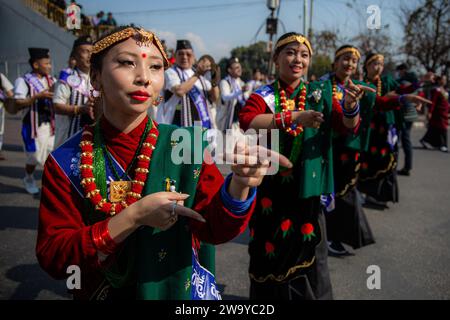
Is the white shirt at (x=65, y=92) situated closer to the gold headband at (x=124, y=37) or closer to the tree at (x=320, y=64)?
the gold headband at (x=124, y=37)

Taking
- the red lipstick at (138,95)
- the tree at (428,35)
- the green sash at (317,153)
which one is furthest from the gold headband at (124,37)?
the tree at (428,35)

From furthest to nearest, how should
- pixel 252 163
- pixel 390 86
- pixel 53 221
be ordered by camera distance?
1. pixel 390 86
2. pixel 53 221
3. pixel 252 163

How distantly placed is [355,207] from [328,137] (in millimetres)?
1513

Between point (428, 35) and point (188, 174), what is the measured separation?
21417 mm

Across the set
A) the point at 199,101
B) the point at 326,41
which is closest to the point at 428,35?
the point at 326,41

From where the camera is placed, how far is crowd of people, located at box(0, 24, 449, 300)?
145cm

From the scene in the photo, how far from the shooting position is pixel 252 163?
1234mm

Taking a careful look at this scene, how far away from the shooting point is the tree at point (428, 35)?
1883cm

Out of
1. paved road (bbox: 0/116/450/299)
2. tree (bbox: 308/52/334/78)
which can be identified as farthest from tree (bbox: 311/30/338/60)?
paved road (bbox: 0/116/450/299)

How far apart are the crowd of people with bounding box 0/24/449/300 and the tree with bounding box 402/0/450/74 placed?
15598mm

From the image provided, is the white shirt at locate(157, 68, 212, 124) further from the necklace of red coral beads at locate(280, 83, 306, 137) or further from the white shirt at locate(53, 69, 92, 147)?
the necklace of red coral beads at locate(280, 83, 306, 137)

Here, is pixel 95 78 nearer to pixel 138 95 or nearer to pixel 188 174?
pixel 138 95
